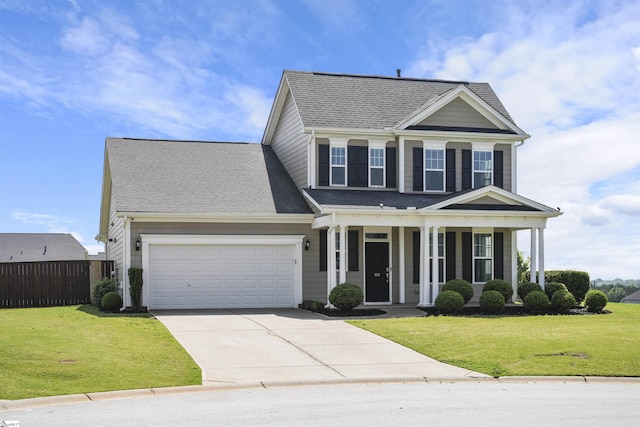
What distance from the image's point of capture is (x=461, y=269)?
86.1ft

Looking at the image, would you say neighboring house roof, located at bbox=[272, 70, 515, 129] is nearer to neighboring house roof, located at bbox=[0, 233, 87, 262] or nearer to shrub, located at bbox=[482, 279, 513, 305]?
shrub, located at bbox=[482, 279, 513, 305]

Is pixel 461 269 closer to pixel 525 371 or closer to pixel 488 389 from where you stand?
pixel 525 371

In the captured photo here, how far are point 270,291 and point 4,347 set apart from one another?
11.5 m

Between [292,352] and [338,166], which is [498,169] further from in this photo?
[292,352]

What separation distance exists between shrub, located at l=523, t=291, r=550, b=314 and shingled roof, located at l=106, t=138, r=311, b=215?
307 inches

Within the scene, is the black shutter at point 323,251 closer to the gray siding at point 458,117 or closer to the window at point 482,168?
Answer: the gray siding at point 458,117

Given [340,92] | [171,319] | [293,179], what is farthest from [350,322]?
[340,92]

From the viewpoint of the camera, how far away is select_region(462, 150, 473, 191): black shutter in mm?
26766

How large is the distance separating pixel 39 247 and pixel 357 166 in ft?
122

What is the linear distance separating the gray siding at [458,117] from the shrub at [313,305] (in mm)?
7794

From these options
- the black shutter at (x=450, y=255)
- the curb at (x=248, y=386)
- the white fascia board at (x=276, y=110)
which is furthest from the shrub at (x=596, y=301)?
the white fascia board at (x=276, y=110)

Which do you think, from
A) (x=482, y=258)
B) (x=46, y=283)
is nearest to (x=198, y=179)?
(x=46, y=283)

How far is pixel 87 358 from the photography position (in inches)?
525

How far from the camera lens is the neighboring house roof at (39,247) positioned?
54.0 meters
